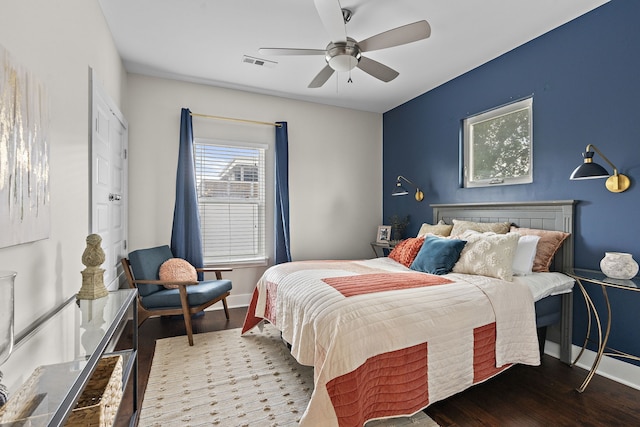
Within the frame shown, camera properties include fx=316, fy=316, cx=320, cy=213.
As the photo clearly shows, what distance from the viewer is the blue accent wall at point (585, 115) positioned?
2305mm

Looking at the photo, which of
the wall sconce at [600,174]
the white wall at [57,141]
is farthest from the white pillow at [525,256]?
the white wall at [57,141]

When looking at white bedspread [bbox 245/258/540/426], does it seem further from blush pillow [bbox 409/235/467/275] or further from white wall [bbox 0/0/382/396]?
white wall [bbox 0/0/382/396]

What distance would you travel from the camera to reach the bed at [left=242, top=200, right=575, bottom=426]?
1604 mm

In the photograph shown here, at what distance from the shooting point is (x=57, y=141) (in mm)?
1683

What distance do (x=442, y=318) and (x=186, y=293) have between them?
227 centimetres

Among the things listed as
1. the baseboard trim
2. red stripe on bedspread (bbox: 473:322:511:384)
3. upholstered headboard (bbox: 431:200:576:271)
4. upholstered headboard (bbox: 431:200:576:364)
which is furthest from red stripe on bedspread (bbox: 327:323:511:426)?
upholstered headboard (bbox: 431:200:576:271)

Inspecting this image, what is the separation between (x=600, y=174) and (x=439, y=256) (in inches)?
49.4

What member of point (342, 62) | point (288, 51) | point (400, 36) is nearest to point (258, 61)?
point (288, 51)

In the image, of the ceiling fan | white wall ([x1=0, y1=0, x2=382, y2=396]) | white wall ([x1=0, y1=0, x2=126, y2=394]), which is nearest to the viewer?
white wall ([x1=0, y1=0, x2=126, y2=394])

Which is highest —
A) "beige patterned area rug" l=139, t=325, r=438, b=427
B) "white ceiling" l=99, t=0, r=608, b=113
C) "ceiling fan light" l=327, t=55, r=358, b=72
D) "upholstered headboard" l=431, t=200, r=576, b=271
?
"white ceiling" l=99, t=0, r=608, b=113

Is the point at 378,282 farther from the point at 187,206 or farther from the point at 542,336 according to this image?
the point at 187,206

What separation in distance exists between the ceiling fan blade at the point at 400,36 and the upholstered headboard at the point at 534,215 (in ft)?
5.92

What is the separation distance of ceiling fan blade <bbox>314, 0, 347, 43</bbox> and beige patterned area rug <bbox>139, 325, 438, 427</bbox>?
244 centimetres

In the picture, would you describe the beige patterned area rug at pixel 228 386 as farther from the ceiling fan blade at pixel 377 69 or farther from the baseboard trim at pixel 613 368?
the ceiling fan blade at pixel 377 69
